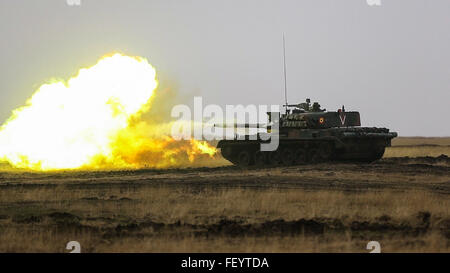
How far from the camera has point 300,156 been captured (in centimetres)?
4194

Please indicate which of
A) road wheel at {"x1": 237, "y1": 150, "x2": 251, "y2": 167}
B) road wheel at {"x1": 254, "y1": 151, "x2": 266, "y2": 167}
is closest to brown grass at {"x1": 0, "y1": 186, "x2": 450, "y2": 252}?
road wheel at {"x1": 254, "y1": 151, "x2": 266, "y2": 167}

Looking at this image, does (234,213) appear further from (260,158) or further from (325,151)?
(260,158)

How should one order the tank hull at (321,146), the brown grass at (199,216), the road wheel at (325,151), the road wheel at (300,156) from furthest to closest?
1. the road wheel at (300,156)
2. the road wheel at (325,151)
3. the tank hull at (321,146)
4. the brown grass at (199,216)

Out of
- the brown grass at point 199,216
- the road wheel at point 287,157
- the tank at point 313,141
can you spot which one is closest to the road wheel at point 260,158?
the tank at point 313,141

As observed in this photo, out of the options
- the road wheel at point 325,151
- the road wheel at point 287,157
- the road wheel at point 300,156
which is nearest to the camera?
the road wheel at point 325,151

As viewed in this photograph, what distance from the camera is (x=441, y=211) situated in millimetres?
21953

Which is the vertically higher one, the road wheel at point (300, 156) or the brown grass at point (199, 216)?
the road wheel at point (300, 156)

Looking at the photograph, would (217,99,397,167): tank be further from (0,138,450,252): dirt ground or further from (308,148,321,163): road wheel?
(0,138,450,252): dirt ground

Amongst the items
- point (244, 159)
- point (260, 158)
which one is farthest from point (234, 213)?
point (244, 159)

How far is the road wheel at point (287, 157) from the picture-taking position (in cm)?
4231

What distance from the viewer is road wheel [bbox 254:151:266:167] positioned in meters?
43.7

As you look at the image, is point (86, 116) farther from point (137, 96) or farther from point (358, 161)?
point (358, 161)

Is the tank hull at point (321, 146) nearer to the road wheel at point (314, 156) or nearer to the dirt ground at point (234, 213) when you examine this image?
the road wheel at point (314, 156)
